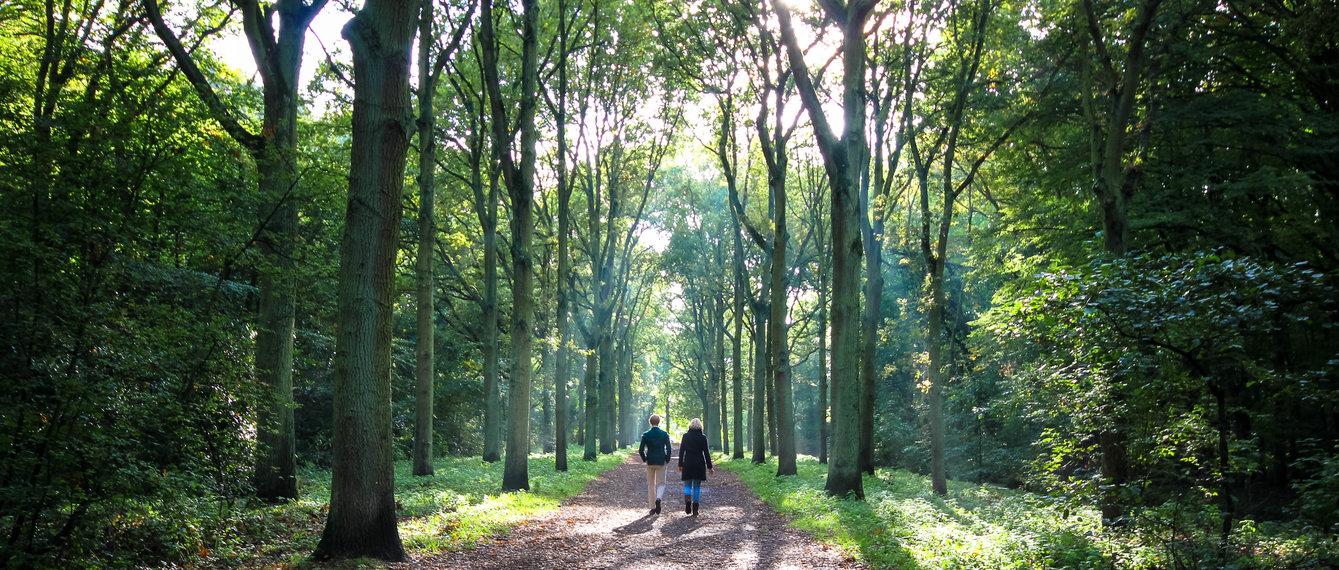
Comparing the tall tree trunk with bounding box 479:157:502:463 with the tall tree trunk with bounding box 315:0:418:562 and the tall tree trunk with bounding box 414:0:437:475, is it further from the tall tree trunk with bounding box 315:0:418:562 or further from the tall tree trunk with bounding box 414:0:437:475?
the tall tree trunk with bounding box 315:0:418:562

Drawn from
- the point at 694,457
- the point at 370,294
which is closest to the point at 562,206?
the point at 694,457

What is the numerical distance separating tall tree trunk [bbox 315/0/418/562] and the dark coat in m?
6.00

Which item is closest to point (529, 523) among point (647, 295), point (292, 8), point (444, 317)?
point (292, 8)

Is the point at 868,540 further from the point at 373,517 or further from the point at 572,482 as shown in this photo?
the point at 572,482

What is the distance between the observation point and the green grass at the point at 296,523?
19.9ft

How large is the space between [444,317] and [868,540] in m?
19.9

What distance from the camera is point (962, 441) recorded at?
25953 millimetres

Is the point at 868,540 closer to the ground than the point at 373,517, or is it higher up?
closer to the ground

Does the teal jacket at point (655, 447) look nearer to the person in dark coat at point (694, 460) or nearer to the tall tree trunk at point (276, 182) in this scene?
the person in dark coat at point (694, 460)

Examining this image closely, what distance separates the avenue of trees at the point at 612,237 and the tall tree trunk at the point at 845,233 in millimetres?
63

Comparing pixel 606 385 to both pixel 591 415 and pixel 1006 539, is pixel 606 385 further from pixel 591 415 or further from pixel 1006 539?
pixel 1006 539

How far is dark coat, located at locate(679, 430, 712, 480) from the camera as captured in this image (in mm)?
11977

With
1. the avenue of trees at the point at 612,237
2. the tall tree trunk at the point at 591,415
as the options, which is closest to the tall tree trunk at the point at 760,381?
the avenue of trees at the point at 612,237

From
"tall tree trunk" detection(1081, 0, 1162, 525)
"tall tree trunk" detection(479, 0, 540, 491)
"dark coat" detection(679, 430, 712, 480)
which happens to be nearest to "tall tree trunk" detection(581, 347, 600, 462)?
"tall tree trunk" detection(479, 0, 540, 491)
